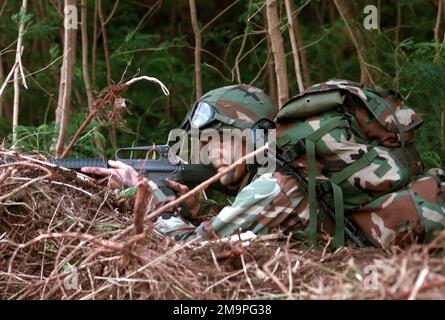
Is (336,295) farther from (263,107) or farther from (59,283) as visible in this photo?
(263,107)

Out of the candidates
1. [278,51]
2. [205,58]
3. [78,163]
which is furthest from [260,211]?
[205,58]

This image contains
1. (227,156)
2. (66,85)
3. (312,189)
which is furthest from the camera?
(66,85)

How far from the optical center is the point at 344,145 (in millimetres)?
3895

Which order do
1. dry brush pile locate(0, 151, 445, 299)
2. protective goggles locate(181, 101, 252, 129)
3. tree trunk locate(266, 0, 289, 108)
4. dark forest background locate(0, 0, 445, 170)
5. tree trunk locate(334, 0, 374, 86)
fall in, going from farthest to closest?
tree trunk locate(334, 0, 374, 86), dark forest background locate(0, 0, 445, 170), tree trunk locate(266, 0, 289, 108), protective goggles locate(181, 101, 252, 129), dry brush pile locate(0, 151, 445, 299)

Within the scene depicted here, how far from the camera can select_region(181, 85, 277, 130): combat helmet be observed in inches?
174

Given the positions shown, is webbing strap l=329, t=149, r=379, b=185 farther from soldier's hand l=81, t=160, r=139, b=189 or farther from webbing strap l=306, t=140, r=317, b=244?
→ soldier's hand l=81, t=160, r=139, b=189

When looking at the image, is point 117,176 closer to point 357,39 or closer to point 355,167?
point 355,167

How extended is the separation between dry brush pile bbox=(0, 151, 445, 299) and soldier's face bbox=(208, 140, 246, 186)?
52 cm

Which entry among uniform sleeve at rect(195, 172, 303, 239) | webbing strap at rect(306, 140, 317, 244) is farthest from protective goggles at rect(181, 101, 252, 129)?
webbing strap at rect(306, 140, 317, 244)

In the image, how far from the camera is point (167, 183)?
178 inches

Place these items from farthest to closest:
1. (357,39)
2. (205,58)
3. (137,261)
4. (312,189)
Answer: (205,58) < (357,39) < (312,189) < (137,261)

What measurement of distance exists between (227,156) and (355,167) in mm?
792
